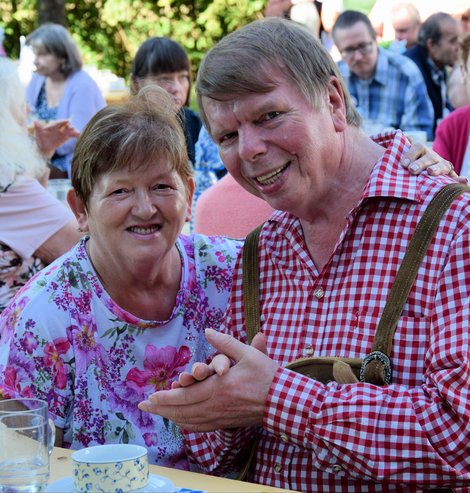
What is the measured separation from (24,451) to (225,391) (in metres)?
0.45

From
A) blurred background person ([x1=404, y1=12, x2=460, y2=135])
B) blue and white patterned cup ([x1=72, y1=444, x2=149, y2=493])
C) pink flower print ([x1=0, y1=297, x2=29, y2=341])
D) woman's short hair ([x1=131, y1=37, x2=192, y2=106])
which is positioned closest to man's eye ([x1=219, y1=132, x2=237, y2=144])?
pink flower print ([x1=0, y1=297, x2=29, y2=341])

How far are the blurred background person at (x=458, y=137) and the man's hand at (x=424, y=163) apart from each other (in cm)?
216

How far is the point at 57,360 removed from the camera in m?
2.29

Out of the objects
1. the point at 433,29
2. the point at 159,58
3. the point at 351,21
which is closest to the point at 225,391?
the point at 159,58

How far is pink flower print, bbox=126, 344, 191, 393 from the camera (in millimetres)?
2387

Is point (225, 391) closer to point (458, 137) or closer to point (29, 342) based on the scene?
point (29, 342)

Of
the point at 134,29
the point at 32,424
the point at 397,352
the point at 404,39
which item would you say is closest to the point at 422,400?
the point at 397,352

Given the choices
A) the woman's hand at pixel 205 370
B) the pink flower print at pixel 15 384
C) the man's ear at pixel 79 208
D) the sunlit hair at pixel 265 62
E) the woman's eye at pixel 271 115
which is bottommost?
the pink flower print at pixel 15 384

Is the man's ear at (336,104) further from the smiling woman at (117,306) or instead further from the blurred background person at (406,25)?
the blurred background person at (406,25)

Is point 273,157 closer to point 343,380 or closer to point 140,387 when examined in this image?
point 343,380

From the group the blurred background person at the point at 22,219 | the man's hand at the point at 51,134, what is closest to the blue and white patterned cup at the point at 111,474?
the blurred background person at the point at 22,219

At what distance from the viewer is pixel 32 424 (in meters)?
1.67

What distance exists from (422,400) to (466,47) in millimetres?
2780

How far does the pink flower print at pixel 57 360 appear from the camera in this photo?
2.28 meters
